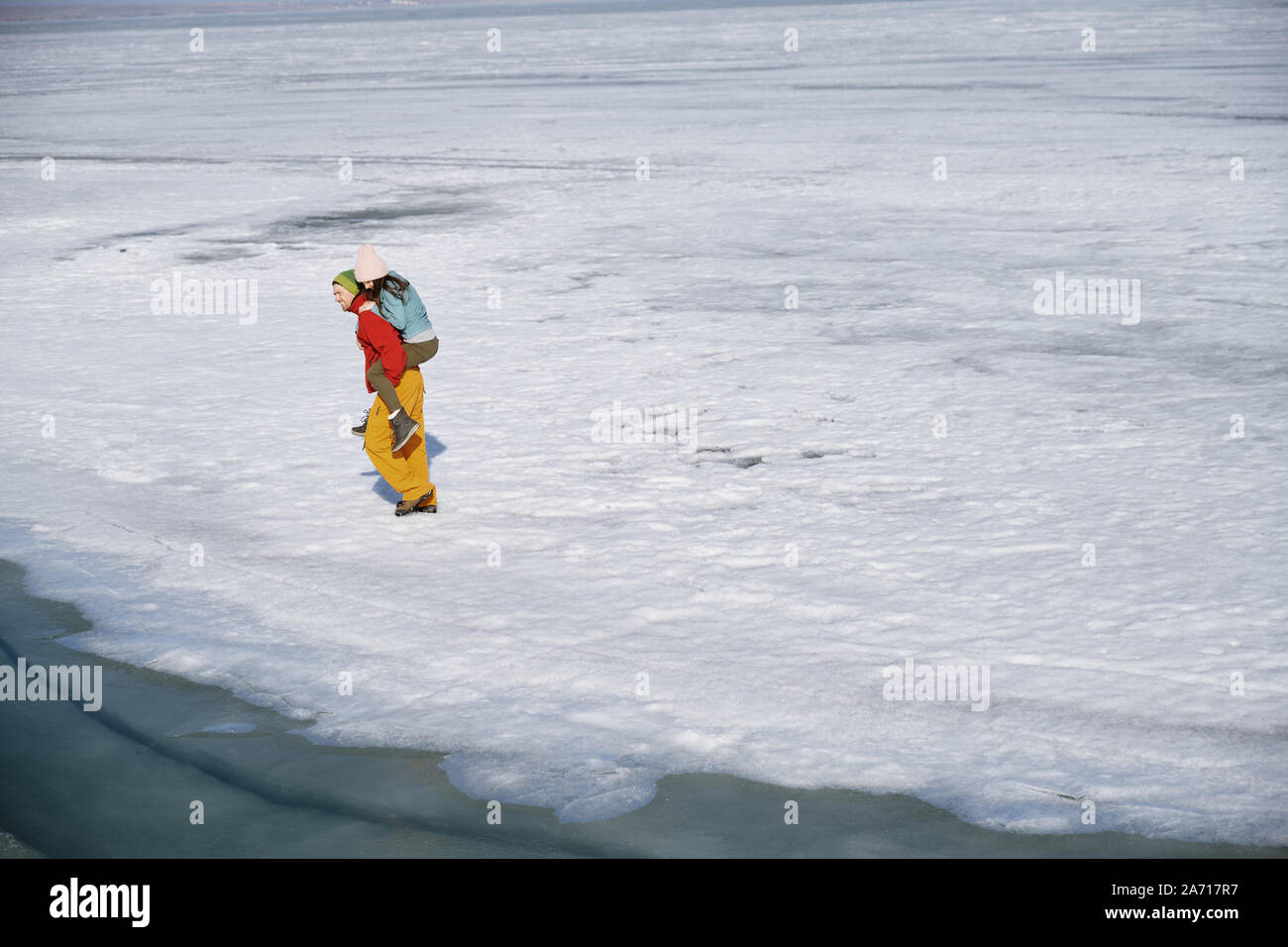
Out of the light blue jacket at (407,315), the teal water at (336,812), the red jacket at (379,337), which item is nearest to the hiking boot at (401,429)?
the red jacket at (379,337)

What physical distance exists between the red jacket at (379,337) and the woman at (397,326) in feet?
0.10

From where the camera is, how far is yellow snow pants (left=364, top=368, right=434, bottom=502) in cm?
502

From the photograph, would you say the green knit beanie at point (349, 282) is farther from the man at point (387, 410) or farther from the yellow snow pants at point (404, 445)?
the yellow snow pants at point (404, 445)

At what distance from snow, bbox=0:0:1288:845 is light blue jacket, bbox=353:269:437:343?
766mm

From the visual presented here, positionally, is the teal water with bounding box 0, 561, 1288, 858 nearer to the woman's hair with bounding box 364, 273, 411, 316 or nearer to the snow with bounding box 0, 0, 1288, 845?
the snow with bounding box 0, 0, 1288, 845

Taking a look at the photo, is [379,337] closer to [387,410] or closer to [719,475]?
[387,410]

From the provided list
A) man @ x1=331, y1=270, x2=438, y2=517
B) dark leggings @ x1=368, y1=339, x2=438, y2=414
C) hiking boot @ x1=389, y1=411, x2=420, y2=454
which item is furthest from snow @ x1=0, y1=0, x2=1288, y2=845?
dark leggings @ x1=368, y1=339, x2=438, y2=414

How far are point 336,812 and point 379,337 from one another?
6.77ft

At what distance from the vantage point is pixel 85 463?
588cm

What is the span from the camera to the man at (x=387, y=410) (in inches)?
190

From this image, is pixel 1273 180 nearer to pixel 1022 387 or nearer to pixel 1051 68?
pixel 1022 387

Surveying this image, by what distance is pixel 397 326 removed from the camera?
4.91 metres

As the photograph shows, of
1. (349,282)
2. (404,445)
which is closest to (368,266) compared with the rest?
(349,282)
